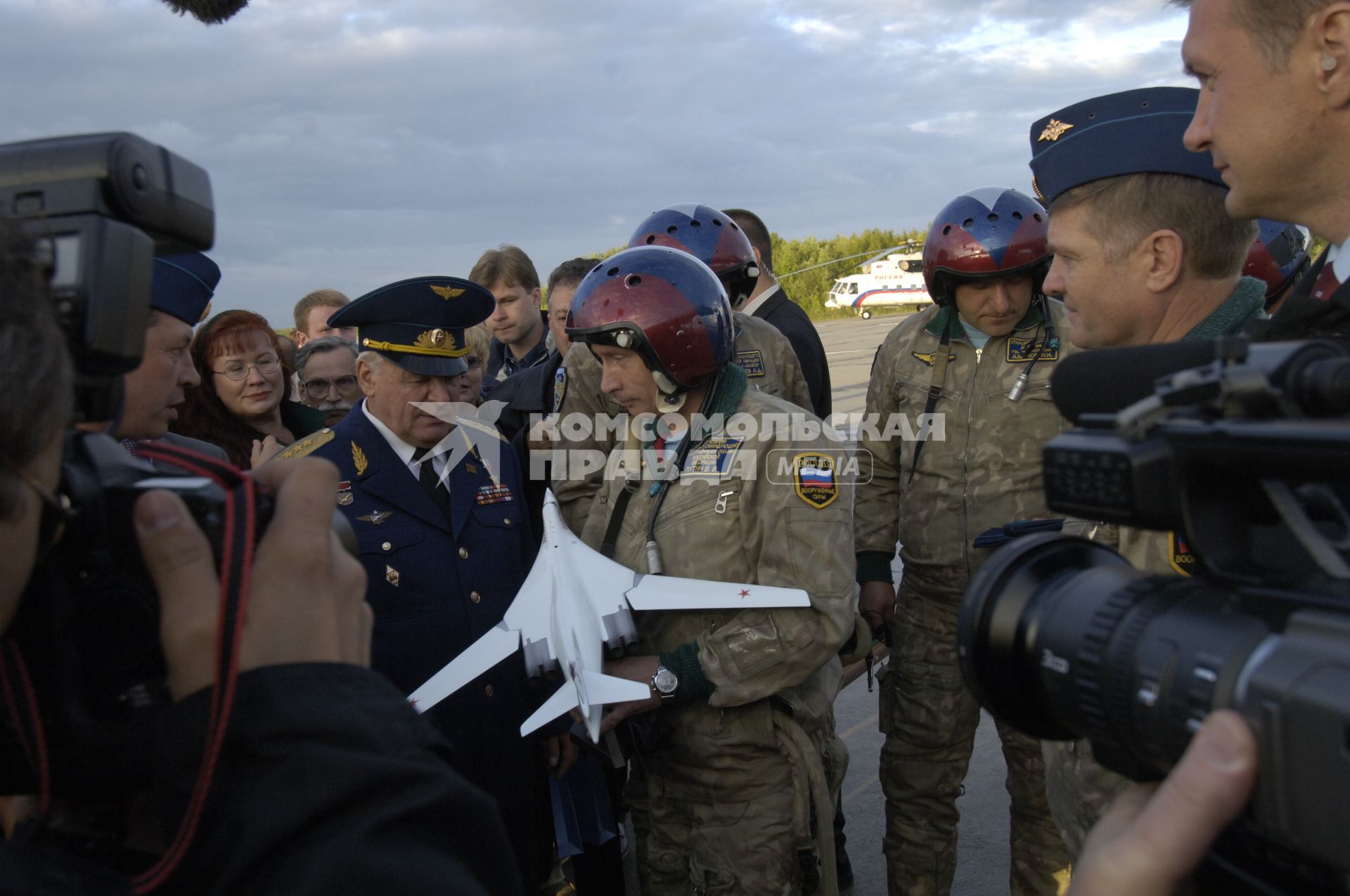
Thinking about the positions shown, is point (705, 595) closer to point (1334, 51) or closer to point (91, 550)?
point (1334, 51)

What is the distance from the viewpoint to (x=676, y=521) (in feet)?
9.90

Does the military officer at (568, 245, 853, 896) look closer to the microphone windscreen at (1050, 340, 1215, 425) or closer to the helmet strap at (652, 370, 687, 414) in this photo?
the helmet strap at (652, 370, 687, 414)

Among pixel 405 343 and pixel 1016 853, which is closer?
pixel 405 343

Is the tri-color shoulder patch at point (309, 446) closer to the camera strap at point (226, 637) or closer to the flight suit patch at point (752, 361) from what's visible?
the flight suit patch at point (752, 361)

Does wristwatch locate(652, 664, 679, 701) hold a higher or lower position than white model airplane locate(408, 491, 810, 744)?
lower

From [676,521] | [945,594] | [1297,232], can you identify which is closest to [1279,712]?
[676,521]

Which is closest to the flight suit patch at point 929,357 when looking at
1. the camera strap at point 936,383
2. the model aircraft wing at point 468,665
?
the camera strap at point 936,383

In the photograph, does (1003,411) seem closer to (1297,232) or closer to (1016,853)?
(1016,853)

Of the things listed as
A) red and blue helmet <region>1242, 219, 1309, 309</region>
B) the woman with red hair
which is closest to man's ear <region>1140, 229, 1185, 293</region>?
red and blue helmet <region>1242, 219, 1309, 309</region>

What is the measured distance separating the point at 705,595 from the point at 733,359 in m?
1.68

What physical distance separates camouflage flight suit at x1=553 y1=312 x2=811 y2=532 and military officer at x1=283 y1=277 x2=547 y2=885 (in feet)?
2.48

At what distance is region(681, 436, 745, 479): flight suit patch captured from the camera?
117 inches

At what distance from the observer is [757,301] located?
5.63 meters

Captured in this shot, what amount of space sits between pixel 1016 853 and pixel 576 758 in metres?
1.75
